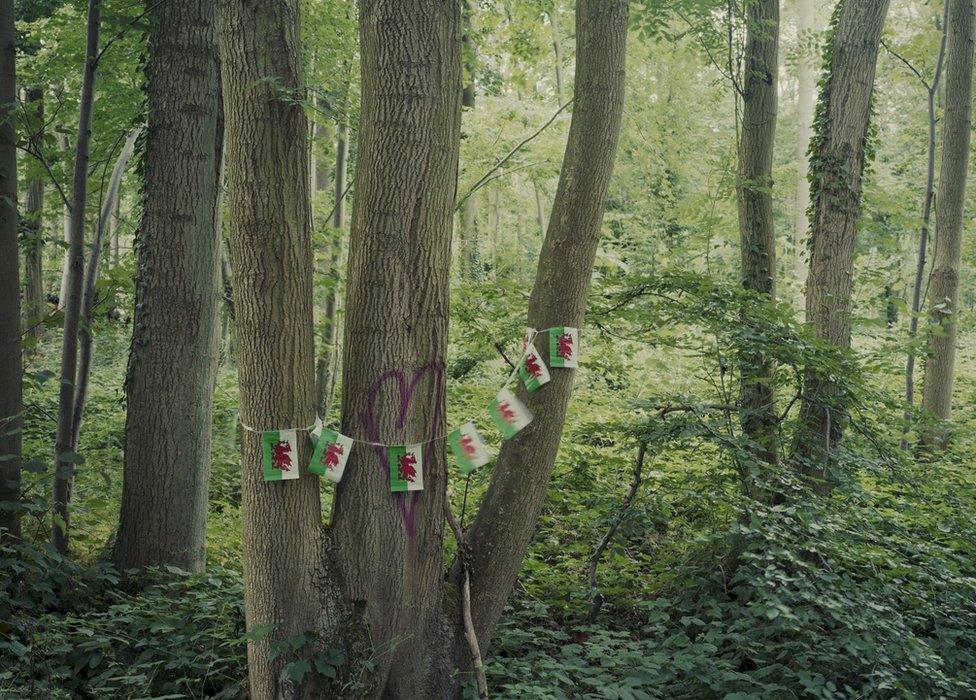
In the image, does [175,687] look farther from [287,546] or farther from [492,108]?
[492,108]

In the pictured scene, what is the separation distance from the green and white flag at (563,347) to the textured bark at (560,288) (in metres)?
0.05

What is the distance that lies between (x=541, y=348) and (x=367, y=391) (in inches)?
37.1

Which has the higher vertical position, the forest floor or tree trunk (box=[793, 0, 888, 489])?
tree trunk (box=[793, 0, 888, 489])

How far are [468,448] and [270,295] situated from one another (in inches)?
42.5

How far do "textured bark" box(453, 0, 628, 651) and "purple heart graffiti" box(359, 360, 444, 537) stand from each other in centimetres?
56

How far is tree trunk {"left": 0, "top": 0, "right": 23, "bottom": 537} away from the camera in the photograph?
4141 millimetres

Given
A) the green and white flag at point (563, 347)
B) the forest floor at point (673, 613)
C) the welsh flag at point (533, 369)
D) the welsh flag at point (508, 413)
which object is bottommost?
the forest floor at point (673, 613)

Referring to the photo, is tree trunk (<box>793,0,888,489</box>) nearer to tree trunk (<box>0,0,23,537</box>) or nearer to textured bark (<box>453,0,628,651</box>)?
textured bark (<box>453,0,628,651</box>)

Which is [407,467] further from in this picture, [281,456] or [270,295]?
[270,295]

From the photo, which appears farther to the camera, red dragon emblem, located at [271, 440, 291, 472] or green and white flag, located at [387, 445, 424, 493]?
green and white flag, located at [387, 445, 424, 493]

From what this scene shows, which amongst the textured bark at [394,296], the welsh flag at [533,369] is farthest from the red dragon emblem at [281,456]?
the welsh flag at [533,369]

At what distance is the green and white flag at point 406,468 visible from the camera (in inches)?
131

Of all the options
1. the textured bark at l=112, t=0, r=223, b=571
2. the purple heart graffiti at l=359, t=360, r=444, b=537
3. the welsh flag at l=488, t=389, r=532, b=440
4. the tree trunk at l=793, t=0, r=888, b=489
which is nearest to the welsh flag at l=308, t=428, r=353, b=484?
the purple heart graffiti at l=359, t=360, r=444, b=537

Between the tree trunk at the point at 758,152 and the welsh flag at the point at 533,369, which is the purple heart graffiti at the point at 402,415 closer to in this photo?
the welsh flag at the point at 533,369
